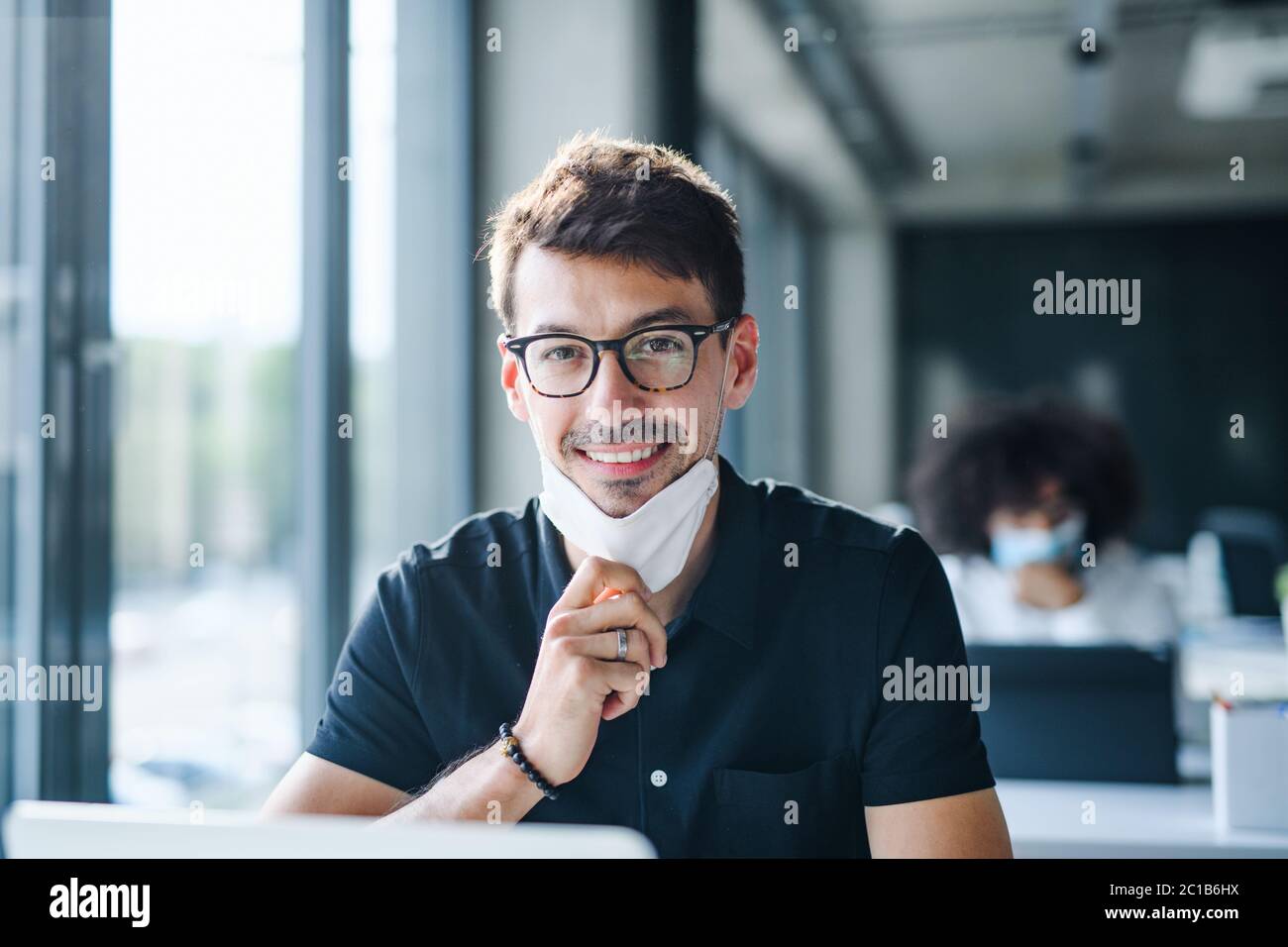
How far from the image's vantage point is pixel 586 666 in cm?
112

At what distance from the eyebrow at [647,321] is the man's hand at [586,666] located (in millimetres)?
259

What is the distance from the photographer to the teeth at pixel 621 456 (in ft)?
4.09

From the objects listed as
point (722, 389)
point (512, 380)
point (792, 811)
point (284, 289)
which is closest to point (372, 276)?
point (284, 289)

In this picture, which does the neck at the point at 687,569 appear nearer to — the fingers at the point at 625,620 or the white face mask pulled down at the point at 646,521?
the white face mask pulled down at the point at 646,521

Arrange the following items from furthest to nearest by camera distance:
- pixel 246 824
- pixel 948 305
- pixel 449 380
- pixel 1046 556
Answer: pixel 948 305
pixel 1046 556
pixel 449 380
pixel 246 824

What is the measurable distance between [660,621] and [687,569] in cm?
14

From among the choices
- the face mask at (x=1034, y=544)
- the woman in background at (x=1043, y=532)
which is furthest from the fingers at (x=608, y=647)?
the face mask at (x=1034, y=544)

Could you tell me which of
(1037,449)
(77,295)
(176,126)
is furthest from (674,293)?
(1037,449)

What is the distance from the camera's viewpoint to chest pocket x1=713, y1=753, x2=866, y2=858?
121cm

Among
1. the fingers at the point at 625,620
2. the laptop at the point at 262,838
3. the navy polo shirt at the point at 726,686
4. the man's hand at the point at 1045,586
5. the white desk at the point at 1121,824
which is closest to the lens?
the laptop at the point at 262,838

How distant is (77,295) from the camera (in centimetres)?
161

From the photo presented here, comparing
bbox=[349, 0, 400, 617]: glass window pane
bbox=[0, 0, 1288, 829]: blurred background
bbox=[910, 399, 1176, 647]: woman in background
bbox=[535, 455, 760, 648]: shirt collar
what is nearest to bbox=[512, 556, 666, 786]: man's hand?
bbox=[535, 455, 760, 648]: shirt collar
